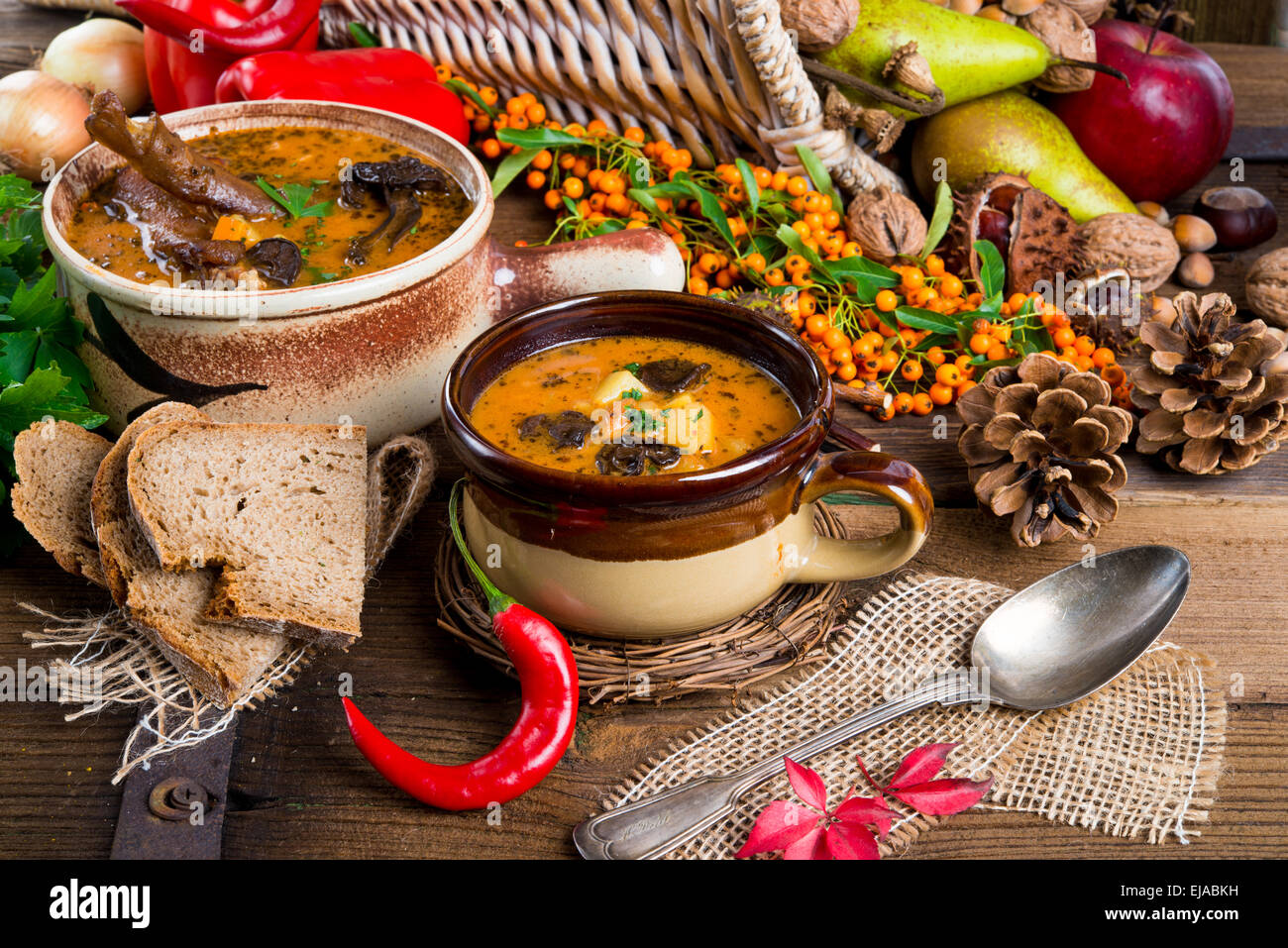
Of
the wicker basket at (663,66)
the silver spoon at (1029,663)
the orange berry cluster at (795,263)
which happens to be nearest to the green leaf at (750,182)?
the orange berry cluster at (795,263)

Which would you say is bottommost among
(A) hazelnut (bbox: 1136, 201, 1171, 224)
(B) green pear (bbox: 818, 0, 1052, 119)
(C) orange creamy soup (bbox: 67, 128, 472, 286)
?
(A) hazelnut (bbox: 1136, 201, 1171, 224)

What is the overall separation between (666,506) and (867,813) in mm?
451

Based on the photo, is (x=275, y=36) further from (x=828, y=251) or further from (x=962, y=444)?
(x=962, y=444)

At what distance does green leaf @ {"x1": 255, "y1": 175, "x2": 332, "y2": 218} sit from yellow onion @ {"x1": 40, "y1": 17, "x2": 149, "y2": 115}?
1.13m

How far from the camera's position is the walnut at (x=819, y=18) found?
7.70ft

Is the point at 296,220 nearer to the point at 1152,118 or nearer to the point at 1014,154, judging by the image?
the point at 1014,154

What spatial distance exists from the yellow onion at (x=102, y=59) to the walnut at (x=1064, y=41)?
7.51 feet

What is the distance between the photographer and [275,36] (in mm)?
2711

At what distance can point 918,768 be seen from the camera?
1424mm

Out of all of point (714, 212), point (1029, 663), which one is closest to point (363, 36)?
point (714, 212)

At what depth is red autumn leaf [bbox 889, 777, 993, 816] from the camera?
1.39 m

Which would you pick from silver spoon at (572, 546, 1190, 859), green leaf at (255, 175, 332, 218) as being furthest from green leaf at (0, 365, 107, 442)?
silver spoon at (572, 546, 1190, 859)

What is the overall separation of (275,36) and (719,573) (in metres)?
1.98

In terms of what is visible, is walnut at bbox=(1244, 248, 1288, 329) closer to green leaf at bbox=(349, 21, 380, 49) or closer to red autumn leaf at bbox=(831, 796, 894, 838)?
red autumn leaf at bbox=(831, 796, 894, 838)
